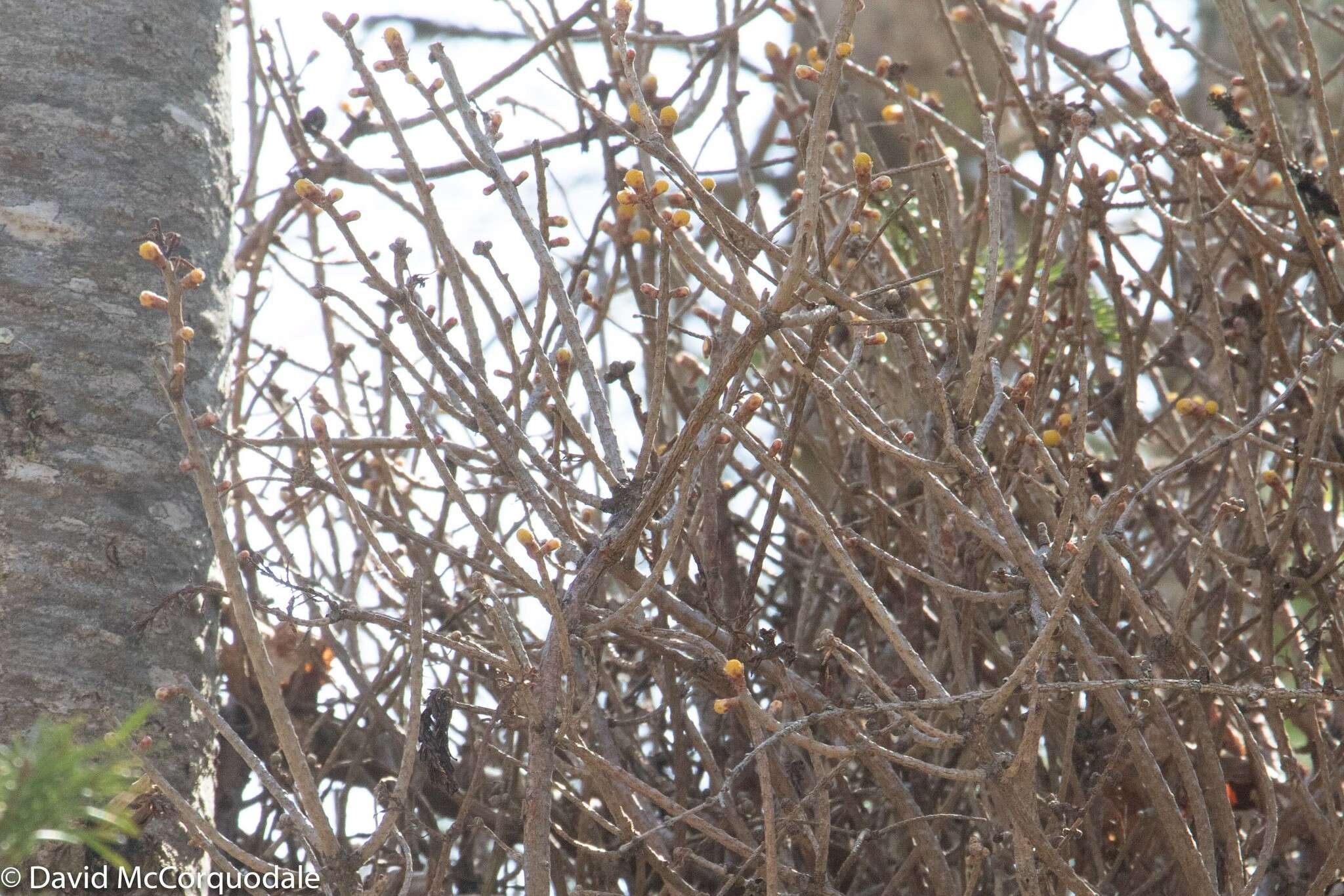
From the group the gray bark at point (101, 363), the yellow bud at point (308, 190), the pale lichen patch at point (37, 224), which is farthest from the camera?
the pale lichen patch at point (37, 224)

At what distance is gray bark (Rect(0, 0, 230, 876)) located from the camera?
128 cm

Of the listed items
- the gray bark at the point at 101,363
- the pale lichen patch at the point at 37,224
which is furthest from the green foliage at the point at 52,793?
the pale lichen patch at the point at 37,224

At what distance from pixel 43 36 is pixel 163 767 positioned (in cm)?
87

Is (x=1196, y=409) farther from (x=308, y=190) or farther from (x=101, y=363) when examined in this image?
(x=101, y=363)

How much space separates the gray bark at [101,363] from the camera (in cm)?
128

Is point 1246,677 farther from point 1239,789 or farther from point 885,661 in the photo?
point 885,661

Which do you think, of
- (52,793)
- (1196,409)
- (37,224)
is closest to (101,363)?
(37,224)

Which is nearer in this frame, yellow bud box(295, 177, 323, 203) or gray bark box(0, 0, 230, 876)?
yellow bud box(295, 177, 323, 203)

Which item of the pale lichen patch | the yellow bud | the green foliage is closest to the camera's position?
the green foliage

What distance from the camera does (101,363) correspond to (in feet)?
4.57
